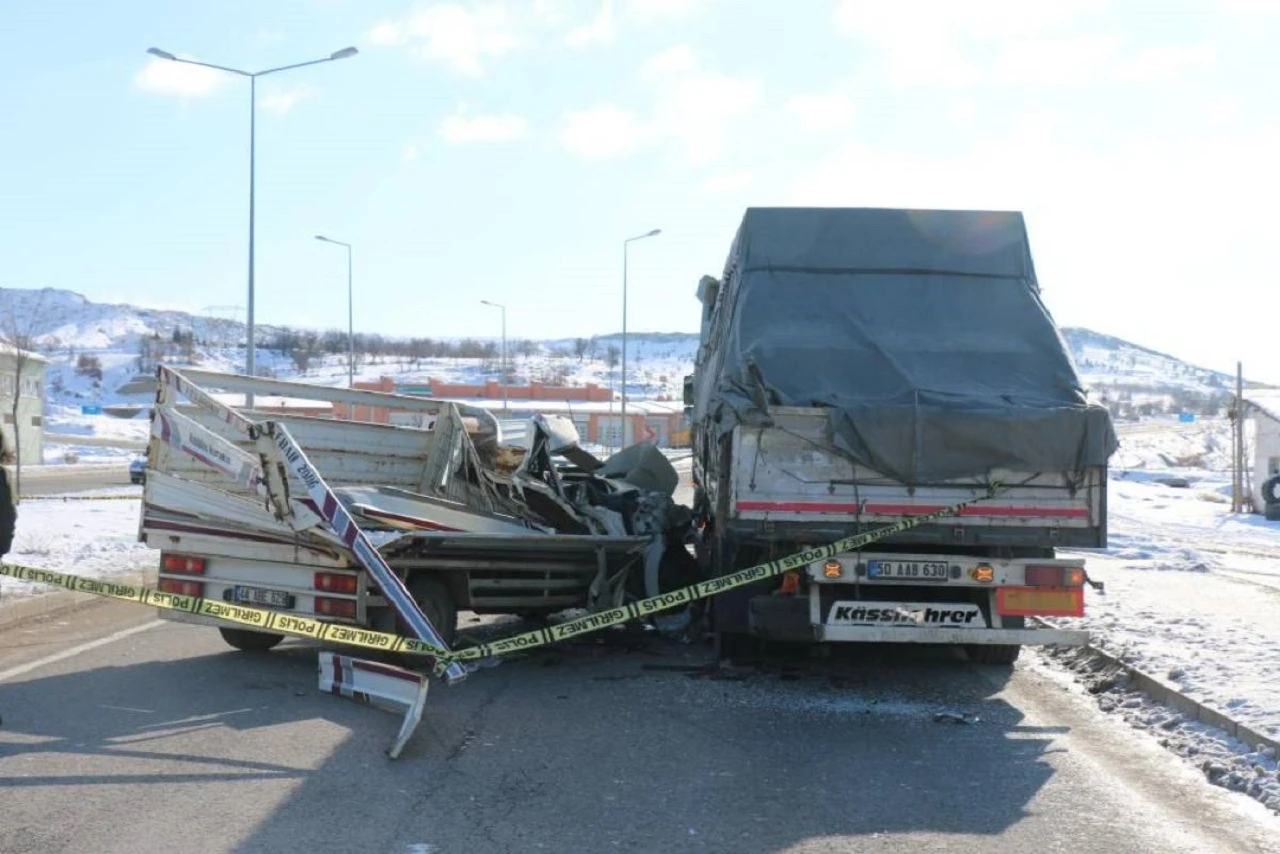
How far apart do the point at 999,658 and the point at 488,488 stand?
4.46 meters

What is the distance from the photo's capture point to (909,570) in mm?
7684

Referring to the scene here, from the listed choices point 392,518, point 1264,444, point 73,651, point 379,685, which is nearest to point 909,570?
point 379,685

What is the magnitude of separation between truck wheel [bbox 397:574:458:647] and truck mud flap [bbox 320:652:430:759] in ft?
3.05

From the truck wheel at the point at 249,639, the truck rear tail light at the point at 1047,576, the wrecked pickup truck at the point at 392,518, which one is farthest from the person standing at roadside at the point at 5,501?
the truck rear tail light at the point at 1047,576

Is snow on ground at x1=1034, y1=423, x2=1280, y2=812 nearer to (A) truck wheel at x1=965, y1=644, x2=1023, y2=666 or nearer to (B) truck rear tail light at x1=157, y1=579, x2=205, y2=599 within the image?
(A) truck wheel at x1=965, y1=644, x2=1023, y2=666

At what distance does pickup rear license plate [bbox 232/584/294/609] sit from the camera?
8.09 metres

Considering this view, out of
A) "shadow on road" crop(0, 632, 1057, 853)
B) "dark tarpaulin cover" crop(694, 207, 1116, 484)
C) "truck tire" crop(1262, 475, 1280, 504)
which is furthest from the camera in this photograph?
"truck tire" crop(1262, 475, 1280, 504)

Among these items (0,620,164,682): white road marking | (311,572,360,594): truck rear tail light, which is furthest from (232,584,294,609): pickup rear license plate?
(0,620,164,682): white road marking

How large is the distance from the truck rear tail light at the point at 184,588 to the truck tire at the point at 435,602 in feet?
4.72

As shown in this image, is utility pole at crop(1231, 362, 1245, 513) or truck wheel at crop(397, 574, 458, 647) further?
utility pole at crop(1231, 362, 1245, 513)

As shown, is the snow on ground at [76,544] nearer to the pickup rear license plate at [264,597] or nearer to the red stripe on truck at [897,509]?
the pickup rear license plate at [264,597]

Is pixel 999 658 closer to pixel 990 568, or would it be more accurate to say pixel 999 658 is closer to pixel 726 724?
pixel 990 568

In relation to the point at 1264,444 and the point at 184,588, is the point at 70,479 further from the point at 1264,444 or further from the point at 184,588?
the point at 1264,444

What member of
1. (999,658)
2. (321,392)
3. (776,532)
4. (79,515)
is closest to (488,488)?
(321,392)
